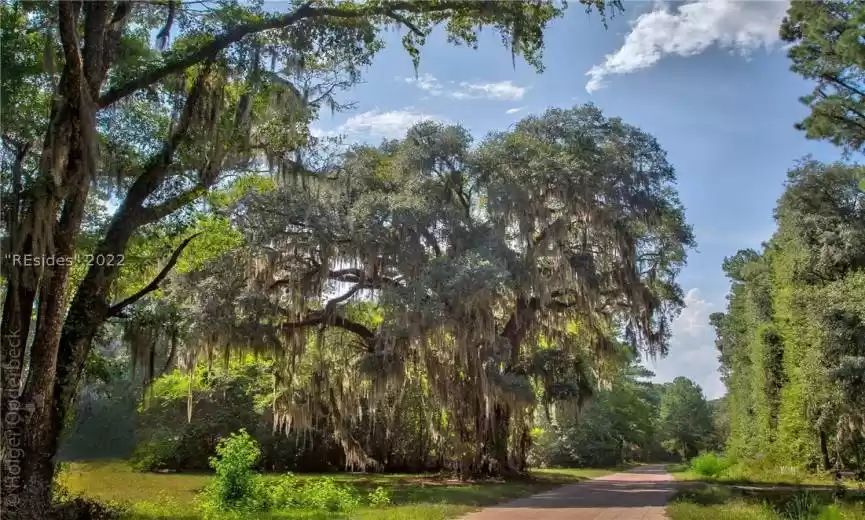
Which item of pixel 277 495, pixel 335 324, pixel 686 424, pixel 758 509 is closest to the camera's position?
pixel 758 509

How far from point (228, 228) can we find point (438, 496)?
8184 millimetres

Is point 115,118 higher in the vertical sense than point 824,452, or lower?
higher

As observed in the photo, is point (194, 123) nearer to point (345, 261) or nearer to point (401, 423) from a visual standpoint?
point (345, 261)

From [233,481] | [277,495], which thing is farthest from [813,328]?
[233,481]

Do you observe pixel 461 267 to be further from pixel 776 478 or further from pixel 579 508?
pixel 776 478

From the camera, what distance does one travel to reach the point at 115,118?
11344mm

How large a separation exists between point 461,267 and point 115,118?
9164 millimetres

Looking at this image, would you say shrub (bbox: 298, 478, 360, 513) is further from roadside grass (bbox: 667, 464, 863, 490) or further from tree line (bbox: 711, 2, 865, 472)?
roadside grass (bbox: 667, 464, 863, 490)

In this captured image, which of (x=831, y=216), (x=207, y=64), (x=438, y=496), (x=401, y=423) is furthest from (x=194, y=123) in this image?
(x=831, y=216)

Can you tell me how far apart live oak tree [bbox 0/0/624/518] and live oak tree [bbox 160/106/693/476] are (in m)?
4.69

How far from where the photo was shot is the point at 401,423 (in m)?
30.1

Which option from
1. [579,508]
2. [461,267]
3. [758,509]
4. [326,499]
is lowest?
[579,508]

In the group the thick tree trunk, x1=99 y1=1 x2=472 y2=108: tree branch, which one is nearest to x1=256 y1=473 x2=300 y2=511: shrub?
x1=99 y1=1 x2=472 y2=108: tree branch

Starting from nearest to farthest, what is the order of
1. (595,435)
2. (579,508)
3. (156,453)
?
(579,508)
(156,453)
(595,435)
